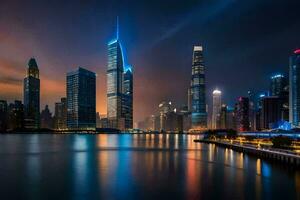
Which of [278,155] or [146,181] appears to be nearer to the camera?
[146,181]

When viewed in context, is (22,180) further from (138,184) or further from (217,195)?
(217,195)

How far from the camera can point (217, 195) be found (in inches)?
1474

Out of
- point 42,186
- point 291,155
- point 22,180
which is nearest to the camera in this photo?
point 42,186

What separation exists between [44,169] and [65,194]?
21095 millimetres

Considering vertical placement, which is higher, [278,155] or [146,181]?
[278,155]

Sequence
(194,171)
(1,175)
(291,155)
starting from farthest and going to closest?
1. (291,155)
2. (194,171)
3. (1,175)

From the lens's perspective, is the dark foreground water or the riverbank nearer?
the dark foreground water

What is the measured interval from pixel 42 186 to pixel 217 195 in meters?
21.3

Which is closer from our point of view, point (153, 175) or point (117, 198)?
point (117, 198)

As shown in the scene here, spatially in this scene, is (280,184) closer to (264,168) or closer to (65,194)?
(264,168)

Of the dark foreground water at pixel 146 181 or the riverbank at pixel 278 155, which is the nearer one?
the dark foreground water at pixel 146 181

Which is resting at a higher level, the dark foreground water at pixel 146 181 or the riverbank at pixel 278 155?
the riverbank at pixel 278 155

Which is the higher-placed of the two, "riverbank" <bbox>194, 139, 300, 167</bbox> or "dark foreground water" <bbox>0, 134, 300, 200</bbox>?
"riverbank" <bbox>194, 139, 300, 167</bbox>

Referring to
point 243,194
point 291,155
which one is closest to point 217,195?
point 243,194
